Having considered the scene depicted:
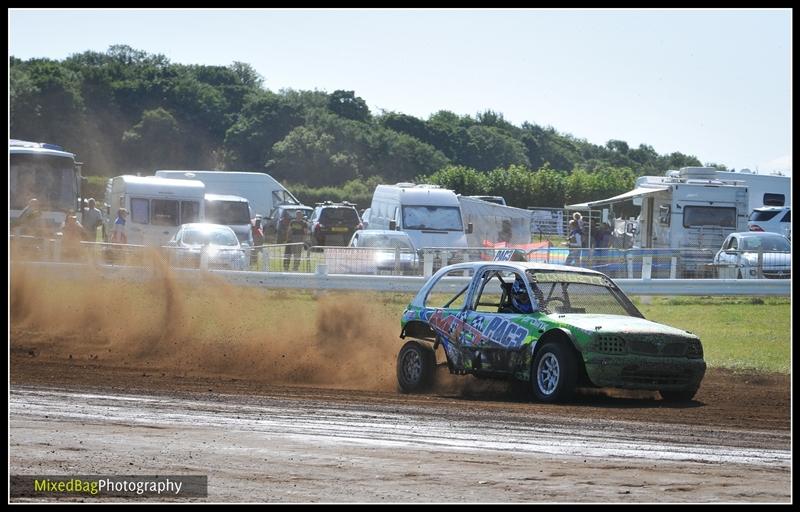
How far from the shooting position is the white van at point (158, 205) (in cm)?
3284

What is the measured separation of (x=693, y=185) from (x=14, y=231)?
56.9 feet

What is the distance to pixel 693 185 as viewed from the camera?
3078 cm

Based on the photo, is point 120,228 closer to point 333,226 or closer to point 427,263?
point 333,226

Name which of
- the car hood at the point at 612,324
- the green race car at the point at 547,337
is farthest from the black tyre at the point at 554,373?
the car hood at the point at 612,324

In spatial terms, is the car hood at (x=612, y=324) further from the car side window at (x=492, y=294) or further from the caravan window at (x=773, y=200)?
the caravan window at (x=773, y=200)

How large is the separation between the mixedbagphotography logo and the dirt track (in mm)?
161

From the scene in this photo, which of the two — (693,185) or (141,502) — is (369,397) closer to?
(141,502)

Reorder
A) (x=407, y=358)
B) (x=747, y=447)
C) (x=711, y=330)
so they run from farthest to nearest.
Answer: (x=711, y=330), (x=407, y=358), (x=747, y=447)

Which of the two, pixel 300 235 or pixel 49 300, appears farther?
pixel 300 235

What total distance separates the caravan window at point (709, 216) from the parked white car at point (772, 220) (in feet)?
9.44

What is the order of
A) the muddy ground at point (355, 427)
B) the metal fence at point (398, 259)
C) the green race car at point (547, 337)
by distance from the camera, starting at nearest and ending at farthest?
1. the muddy ground at point (355, 427)
2. the green race car at point (547, 337)
3. the metal fence at point (398, 259)

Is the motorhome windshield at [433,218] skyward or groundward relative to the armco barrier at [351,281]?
skyward

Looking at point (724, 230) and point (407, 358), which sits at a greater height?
point (724, 230)

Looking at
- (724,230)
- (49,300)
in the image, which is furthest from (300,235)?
(49,300)
